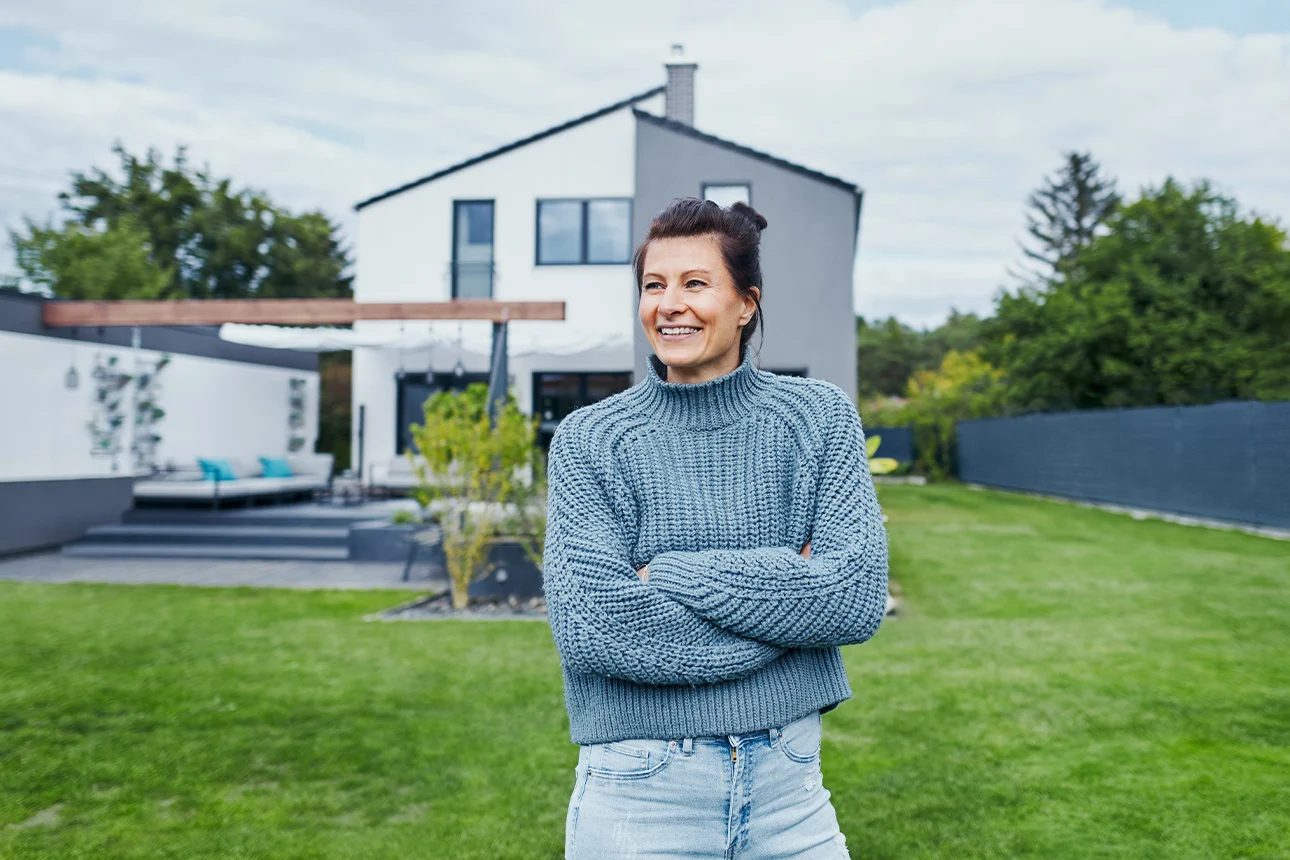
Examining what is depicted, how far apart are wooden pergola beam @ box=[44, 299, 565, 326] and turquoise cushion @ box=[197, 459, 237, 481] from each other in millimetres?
2193

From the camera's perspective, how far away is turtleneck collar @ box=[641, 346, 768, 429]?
1.44 meters

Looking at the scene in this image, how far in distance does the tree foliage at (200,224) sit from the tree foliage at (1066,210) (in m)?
30.4

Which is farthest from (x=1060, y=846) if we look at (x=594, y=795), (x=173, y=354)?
(x=173, y=354)

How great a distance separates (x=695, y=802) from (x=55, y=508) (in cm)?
1183

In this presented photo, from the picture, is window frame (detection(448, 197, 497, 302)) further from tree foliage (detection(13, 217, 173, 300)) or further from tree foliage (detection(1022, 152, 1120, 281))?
tree foliage (detection(1022, 152, 1120, 281))

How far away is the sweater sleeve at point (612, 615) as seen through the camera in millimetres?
1296

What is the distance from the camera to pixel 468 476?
24.1 feet

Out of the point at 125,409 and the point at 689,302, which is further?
the point at 125,409

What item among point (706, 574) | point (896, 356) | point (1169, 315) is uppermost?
point (896, 356)

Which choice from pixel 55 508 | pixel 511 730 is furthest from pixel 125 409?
pixel 511 730

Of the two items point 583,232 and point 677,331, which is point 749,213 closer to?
point 677,331

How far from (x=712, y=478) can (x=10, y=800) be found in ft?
11.4

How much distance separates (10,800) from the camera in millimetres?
3484

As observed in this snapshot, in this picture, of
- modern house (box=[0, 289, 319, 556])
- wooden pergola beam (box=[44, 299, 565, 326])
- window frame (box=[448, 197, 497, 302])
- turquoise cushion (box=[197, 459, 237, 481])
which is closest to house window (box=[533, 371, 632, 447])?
window frame (box=[448, 197, 497, 302])
